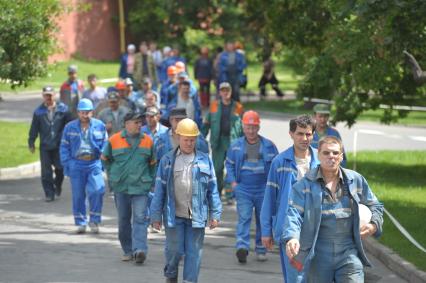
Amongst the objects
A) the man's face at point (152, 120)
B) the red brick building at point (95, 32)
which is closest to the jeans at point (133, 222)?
the man's face at point (152, 120)

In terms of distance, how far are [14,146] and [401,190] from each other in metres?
9.38

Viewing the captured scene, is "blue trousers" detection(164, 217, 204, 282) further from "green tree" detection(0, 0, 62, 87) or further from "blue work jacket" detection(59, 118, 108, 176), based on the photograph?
"green tree" detection(0, 0, 62, 87)

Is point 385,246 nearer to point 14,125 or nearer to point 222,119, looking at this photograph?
point 222,119

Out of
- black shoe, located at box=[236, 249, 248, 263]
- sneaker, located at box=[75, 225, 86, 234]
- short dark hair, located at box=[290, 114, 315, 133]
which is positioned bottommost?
sneaker, located at box=[75, 225, 86, 234]

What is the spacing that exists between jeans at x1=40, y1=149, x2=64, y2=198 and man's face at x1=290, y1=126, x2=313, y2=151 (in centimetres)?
882

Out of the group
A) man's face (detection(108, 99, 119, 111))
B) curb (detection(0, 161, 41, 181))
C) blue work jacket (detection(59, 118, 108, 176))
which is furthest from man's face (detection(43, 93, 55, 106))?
blue work jacket (detection(59, 118, 108, 176))

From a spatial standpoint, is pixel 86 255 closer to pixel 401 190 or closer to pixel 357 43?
pixel 357 43

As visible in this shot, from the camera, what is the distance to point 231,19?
51000 mm

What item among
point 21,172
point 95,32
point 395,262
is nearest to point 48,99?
point 21,172

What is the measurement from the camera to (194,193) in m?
11.4

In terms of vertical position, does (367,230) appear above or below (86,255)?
above

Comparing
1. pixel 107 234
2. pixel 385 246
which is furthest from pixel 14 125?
pixel 385 246

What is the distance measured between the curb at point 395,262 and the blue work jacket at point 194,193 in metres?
2.26

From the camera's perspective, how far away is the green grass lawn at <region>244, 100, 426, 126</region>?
107 feet
